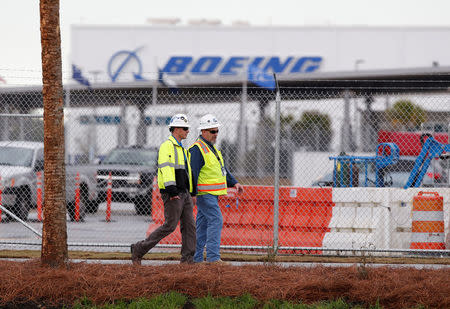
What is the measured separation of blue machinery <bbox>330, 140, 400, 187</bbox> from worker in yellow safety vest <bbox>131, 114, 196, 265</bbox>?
12.9 feet

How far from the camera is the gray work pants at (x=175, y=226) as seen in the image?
8.83 meters

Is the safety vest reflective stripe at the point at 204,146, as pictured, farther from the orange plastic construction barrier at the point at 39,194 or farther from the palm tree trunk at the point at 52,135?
the orange plastic construction barrier at the point at 39,194

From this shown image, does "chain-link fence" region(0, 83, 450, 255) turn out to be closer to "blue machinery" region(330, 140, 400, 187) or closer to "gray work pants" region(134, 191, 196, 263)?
"blue machinery" region(330, 140, 400, 187)

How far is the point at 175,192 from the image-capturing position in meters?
8.66

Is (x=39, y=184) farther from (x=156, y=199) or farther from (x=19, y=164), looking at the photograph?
(x=156, y=199)

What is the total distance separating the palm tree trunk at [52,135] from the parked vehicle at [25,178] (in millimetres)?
7268

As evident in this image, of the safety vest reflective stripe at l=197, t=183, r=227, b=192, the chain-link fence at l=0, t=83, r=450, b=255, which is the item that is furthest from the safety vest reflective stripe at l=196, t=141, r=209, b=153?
the chain-link fence at l=0, t=83, r=450, b=255

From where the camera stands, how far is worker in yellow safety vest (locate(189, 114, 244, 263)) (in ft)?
29.7

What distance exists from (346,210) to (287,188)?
3.12 ft

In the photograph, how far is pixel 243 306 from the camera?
21.4 ft

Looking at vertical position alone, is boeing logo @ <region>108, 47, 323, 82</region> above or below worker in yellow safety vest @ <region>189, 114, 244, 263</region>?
above

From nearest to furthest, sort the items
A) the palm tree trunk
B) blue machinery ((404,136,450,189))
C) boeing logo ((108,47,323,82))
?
1. the palm tree trunk
2. blue machinery ((404,136,450,189))
3. boeing logo ((108,47,323,82))

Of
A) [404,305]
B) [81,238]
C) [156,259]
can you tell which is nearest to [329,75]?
[81,238]

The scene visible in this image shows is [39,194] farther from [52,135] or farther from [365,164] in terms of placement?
[52,135]
